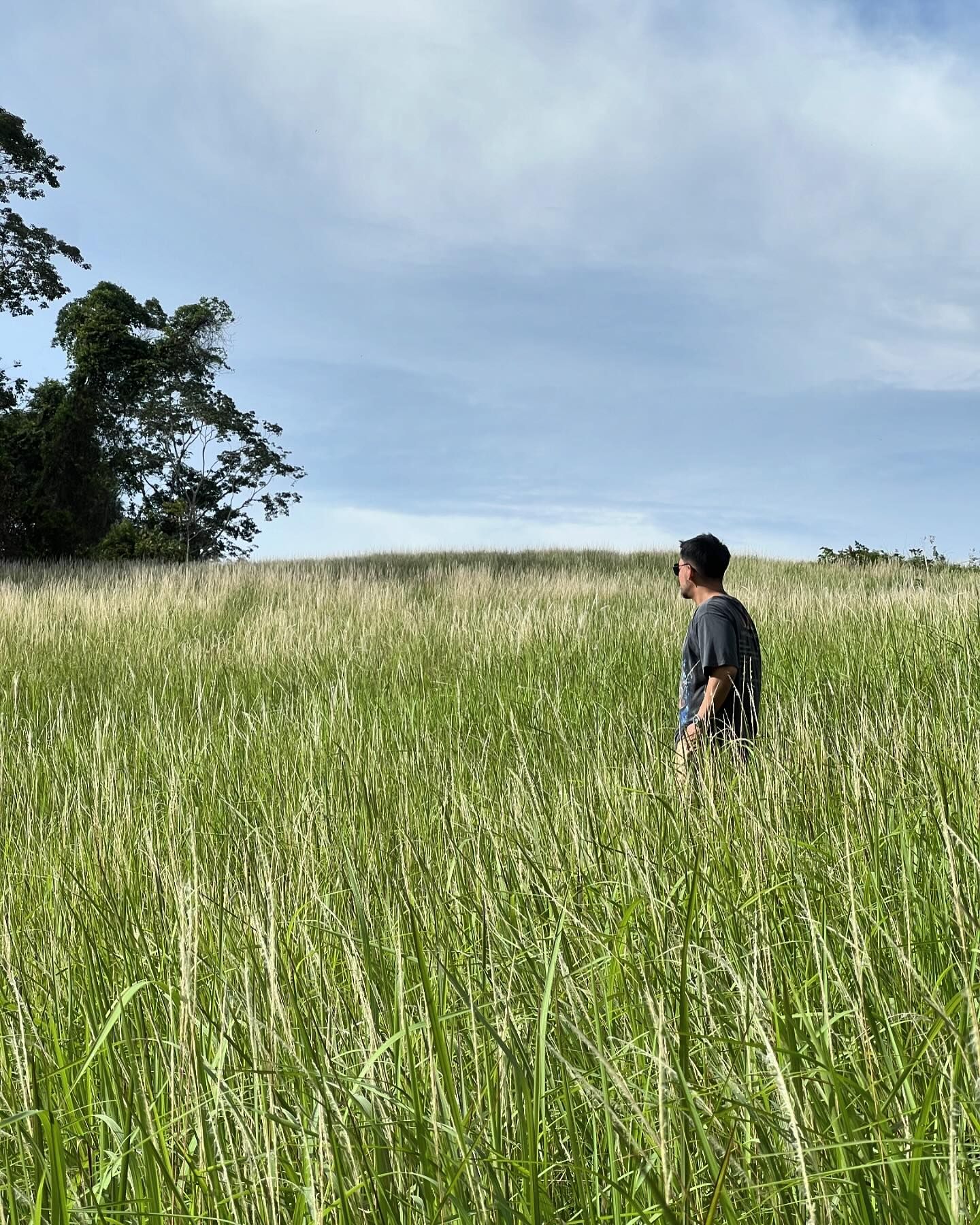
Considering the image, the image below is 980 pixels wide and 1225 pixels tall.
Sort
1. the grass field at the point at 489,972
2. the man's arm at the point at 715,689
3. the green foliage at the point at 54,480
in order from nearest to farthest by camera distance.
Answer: the grass field at the point at 489,972, the man's arm at the point at 715,689, the green foliage at the point at 54,480

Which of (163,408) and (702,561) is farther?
(163,408)

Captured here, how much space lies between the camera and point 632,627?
912 cm

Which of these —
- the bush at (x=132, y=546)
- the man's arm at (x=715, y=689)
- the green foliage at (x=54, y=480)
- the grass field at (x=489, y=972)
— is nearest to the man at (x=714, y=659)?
the man's arm at (x=715, y=689)

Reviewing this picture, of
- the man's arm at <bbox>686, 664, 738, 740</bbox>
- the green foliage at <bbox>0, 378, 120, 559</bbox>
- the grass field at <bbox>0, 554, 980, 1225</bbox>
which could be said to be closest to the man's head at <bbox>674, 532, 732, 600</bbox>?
the man's arm at <bbox>686, 664, 738, 740</bbox>

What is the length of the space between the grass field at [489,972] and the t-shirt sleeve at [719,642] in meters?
0.47

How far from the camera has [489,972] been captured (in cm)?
189

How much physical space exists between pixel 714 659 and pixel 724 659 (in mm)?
47

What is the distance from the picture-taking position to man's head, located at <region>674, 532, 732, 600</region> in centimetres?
440

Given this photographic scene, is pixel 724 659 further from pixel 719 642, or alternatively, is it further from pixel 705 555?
pixel 705 555

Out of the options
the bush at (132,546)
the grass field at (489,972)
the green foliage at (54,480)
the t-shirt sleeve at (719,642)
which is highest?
the green foliage at (54,480)

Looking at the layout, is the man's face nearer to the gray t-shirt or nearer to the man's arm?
the gray t-shirt

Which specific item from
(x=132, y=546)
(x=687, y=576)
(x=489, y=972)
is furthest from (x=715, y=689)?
(x=132, y=546)

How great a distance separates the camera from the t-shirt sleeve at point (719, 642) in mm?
4074

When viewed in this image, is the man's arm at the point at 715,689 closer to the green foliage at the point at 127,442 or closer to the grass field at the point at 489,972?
the grass field at the point at 489,972
